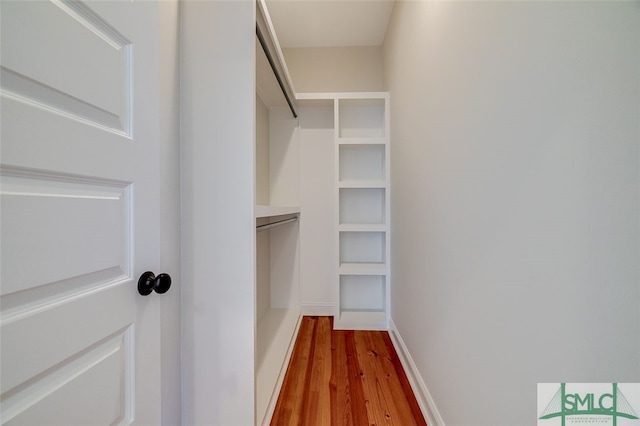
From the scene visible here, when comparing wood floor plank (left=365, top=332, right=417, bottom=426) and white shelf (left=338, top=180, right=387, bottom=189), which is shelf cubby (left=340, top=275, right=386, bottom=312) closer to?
wood floor plank (left=365, top=332, right=417, bottom=426)

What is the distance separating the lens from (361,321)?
212 centimetres

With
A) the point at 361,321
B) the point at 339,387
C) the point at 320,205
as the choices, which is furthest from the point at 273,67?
the point at 361,321

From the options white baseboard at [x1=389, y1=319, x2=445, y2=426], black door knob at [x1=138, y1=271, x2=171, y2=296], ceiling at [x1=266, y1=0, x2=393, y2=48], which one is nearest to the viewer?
black door knob at [x1=138, y1=271, x2=171, y2=296]

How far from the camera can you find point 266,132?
2309mm

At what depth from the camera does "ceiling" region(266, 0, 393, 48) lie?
6.25ft

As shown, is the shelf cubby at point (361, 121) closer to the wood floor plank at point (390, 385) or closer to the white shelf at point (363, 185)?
the white shelf at point (363, 185)

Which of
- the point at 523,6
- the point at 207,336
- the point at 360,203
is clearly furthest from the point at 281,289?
the point at 523,6

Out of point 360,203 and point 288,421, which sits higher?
point 360,203

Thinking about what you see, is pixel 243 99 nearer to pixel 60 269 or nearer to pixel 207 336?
pixel 60 269

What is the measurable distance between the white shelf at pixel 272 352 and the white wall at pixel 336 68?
2.17 m

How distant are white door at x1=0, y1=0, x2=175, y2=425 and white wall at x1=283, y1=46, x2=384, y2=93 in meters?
1.82

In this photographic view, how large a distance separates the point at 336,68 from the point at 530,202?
2.30 metres

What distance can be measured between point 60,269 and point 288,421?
1.18 m

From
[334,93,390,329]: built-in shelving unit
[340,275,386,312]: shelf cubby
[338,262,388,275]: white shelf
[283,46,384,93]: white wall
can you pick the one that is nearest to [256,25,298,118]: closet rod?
[283,46,384,93]: white wall
